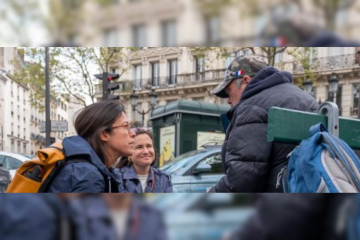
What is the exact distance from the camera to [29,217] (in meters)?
0.60

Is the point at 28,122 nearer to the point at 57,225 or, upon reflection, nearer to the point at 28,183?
the point at 28,183

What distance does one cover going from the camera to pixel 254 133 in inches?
50.6

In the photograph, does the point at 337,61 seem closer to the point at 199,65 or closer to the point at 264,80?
the point at 264,80

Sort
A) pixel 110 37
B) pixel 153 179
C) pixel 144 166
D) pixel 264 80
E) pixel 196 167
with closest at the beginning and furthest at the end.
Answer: pixel 110 37 < pixel 264 80 < pixel 153 179 < pixel 144 166 < pixel 196 167

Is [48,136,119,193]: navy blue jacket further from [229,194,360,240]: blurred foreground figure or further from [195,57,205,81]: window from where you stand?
[229,194,360,240]: blurred foreground figure

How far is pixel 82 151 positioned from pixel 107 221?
520 mm

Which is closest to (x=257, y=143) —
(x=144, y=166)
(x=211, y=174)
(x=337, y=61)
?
(x=337, y=61)

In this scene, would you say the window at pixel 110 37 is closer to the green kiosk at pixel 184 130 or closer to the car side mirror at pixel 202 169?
the car side mirror at pixel 202 169

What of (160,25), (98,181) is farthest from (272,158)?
(160,25)

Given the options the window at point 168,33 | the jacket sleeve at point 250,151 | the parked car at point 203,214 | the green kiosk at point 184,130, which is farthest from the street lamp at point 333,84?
the parked car at point 203,214

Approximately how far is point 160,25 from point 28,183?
47 centimetres

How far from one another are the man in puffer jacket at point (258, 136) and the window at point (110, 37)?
57 cm

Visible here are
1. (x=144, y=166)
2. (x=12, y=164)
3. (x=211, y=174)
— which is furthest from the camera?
(x=211, y=174)

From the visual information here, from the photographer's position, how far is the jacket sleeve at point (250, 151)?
1258 mm
